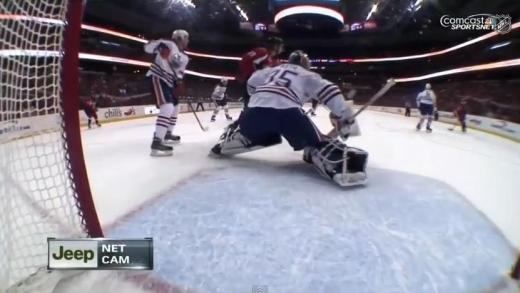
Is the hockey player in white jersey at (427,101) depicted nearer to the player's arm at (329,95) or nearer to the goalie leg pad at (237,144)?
the player's arm at (329,95)

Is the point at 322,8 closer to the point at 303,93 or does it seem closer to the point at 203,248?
the point at 303,93

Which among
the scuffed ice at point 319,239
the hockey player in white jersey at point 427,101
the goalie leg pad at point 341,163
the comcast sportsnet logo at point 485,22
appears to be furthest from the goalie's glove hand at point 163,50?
the hockey player in white jersey at point 427,101

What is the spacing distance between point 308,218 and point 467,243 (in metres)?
0.31

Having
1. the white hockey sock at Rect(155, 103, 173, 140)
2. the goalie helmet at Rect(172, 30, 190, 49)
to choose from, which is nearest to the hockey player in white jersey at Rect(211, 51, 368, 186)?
the goalie helmet at Rect(172, 30, 190, 49)

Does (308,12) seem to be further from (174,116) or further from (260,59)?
(174,116)

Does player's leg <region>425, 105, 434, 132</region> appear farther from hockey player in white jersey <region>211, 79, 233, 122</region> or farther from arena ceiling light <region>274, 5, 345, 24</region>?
hockey player in white jersey <region>211, 79, 233, 122</region>

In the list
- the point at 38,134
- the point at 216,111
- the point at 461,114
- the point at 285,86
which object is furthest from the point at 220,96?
the point at 461,114

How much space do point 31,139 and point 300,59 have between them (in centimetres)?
82

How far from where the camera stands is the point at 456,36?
93 cm

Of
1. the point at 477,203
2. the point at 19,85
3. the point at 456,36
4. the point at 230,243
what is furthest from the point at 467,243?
the point at 19,85

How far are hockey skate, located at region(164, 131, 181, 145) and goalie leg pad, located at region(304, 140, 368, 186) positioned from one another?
0.76 meters

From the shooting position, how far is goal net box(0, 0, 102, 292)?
471mm

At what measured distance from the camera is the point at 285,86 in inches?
44.4

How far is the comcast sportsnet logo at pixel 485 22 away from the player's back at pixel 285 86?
0.43m
